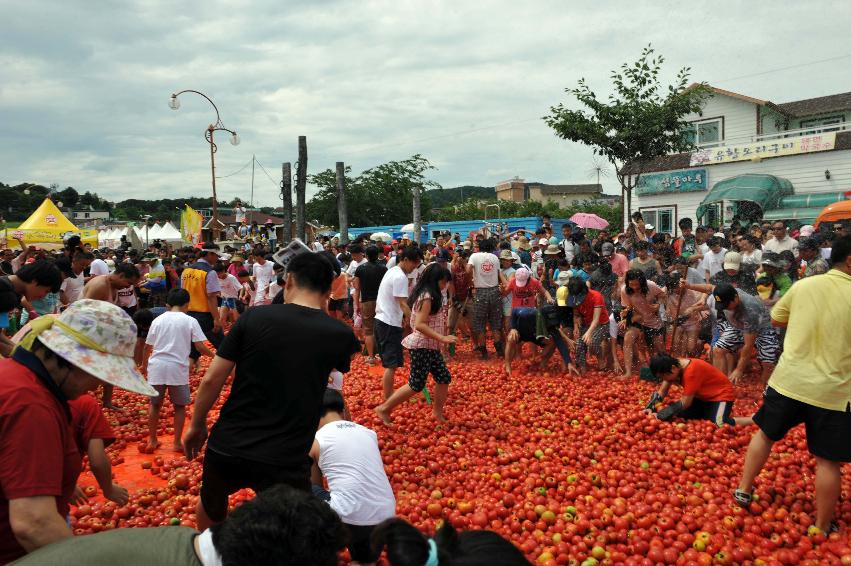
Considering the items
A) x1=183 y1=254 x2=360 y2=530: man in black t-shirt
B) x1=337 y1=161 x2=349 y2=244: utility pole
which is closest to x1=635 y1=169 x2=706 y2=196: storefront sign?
x1=337 y1=161 x2=349 y2=244: utility pole

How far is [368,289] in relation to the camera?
10.6 meters

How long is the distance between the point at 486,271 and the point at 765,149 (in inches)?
782

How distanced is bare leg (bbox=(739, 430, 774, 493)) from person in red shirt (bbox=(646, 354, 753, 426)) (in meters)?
1.92

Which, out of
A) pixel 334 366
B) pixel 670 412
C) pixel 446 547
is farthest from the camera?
pixel 670 412

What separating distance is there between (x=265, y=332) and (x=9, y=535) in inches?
57.4

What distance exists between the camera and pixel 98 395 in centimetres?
852

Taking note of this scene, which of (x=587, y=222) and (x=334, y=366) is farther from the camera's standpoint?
(x=587, y=222)

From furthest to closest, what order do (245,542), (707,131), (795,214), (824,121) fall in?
(707,131)
(824,121)
(795,214)
(245,542)

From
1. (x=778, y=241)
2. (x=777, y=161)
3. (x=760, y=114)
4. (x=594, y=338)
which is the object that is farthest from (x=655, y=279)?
(x=760, y=114)

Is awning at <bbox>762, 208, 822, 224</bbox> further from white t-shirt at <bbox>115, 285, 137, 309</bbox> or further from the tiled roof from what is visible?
white t-shirt at <bbox>115, 285, 137, 309</bbox>

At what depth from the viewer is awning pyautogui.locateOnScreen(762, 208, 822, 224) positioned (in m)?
22.0

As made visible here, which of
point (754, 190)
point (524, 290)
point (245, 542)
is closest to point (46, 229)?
point (524, 290)

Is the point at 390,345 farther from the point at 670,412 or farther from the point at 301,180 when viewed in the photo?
the point at 301,180

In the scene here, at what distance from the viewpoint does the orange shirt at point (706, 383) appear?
6309mm
